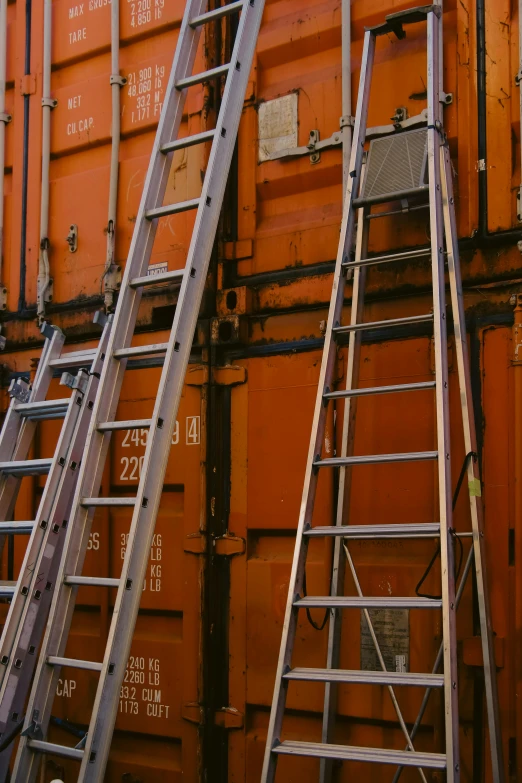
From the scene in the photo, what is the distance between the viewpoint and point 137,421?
312cm

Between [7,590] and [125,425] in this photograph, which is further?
[7,590]

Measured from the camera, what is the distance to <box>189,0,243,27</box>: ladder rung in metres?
3.61

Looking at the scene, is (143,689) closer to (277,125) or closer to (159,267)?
(159,267)

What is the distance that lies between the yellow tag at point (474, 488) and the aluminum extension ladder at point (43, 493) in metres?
1.49

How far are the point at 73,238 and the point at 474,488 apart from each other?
245 cm

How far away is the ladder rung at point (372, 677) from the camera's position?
246cm

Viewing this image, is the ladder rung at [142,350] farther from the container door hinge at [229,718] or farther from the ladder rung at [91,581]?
the container door hinge at [229,718]

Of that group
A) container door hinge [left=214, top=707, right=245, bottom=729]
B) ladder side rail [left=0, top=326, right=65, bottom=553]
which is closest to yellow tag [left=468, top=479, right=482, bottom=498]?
container door hinge [left=214, top=707, right=245, bottom=729]

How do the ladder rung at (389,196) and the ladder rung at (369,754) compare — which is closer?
the ladder rung at (369,754)

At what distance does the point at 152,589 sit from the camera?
3861 millimetres

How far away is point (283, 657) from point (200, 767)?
1.15 m

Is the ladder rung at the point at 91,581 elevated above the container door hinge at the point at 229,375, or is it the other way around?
the container door hinge at the point at 229,375

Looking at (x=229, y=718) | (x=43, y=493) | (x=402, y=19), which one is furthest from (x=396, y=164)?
(x=229, y=718)

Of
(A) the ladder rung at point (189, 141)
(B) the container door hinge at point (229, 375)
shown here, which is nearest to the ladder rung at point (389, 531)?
(B) the container door hinge at point (229, 375)
